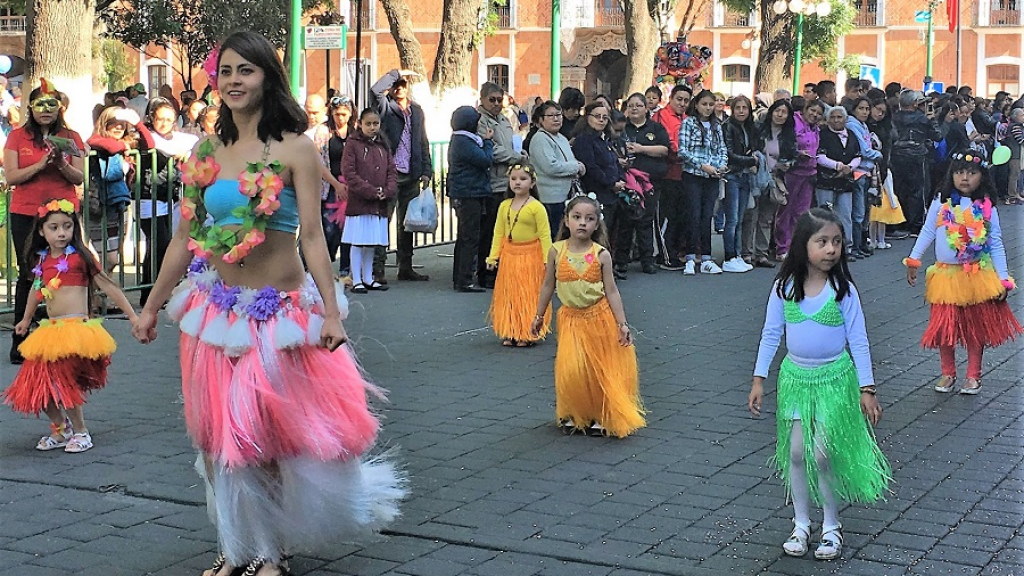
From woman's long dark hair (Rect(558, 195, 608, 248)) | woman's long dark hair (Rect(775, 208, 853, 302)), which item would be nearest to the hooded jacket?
woman's long dark hair (Rect(558, 195, 608, 248))

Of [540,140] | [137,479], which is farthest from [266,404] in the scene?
[540,140]

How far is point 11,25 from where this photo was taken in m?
65.6

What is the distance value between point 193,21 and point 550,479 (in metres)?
36.0

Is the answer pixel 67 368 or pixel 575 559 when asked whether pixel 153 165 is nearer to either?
pixel 67 368

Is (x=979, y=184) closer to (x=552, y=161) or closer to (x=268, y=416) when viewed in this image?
(x=552, y=161)

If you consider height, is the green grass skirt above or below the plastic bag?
below

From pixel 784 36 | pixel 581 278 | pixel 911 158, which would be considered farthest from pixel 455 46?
pixel 581 278

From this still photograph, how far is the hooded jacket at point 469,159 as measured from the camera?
45.1 feet

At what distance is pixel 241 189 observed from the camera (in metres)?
5.38

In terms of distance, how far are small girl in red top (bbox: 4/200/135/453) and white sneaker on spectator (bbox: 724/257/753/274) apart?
9063mm

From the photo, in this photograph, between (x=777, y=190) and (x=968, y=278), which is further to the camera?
(x=777, y=190)

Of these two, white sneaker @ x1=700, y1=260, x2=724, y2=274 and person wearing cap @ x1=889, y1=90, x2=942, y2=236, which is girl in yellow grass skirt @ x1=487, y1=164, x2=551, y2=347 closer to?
white sneaker @ x1=700, y1=260, x2=724, y2=274

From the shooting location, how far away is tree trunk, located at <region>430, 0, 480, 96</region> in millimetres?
24125

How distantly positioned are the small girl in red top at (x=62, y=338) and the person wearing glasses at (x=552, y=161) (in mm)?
6004
